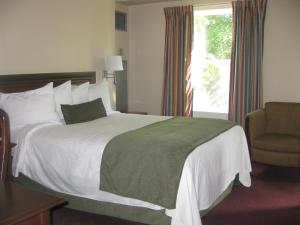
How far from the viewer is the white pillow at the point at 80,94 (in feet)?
13.2

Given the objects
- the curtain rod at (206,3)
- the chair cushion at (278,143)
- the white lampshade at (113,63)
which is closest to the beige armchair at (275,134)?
the chair cushion at (278,143)

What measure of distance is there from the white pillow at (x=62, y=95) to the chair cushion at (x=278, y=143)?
2326 millimetres

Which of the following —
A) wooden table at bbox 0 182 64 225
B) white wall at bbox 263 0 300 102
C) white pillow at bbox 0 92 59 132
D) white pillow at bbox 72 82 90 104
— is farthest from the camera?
white wall at bbox 263 0 300 102

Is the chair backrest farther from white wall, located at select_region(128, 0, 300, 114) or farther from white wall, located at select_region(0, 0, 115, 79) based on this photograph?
white wall, located at select_region(0, 0, 115, 79)

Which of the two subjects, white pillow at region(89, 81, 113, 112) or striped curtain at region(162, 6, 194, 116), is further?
striped curtain at region(162, 6, 194, 116)

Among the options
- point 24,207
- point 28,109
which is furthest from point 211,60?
point 24,207

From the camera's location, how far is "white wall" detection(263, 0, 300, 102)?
15.6 feet

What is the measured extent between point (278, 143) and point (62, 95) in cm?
260

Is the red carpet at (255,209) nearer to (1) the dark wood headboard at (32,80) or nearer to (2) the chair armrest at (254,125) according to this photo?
(2) the chair armrest at (254,125)

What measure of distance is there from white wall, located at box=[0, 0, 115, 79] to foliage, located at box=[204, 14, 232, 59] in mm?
1527

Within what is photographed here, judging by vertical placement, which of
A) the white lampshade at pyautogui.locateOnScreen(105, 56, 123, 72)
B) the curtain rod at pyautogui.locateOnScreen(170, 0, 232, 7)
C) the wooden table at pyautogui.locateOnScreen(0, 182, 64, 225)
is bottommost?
the wooden table at pyautogui.locateOnScreen(0, 182, 64, 225)

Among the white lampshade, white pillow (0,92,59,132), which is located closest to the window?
the white lampshade

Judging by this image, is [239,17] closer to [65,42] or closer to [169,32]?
[169,32]

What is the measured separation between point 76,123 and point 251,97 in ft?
8.74
